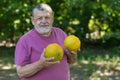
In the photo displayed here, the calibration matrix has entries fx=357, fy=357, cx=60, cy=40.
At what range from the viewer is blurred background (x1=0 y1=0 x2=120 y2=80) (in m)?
9.32

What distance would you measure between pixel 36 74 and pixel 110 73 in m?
4.26

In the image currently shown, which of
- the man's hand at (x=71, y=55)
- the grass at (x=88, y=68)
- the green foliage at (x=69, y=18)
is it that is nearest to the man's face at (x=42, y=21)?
the man's hand at (x=71, y=55)

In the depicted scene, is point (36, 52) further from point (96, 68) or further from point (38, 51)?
point (96, 68)

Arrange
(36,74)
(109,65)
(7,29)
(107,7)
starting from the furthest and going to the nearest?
(7,29) < (107,7) < (109,65) < (36,74)

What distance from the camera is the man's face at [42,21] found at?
301 centimetres

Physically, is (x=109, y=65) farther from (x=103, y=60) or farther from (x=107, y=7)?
(x=107, y=7)

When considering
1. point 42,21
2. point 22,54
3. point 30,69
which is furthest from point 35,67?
point 42,21

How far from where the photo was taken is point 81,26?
10.9 meters

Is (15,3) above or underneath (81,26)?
above

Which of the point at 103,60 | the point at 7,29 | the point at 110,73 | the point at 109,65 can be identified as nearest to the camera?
the point at 110,73

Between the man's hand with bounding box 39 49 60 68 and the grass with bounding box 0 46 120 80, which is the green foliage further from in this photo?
the man's hand with bounding box 39 49 60 68

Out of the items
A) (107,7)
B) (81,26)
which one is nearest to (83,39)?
(81,26)

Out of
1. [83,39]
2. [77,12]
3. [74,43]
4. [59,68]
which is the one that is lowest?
[83,39]

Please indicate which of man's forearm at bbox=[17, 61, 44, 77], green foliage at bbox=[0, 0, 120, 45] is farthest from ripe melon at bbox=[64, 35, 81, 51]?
green foliage at bbox=[0, 0, 120, 45]
